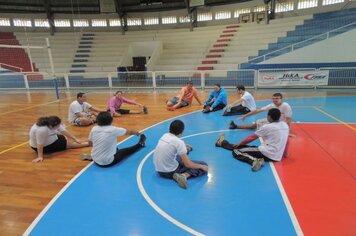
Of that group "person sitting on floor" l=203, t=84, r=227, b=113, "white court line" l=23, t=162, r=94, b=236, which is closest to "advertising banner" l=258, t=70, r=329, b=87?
"person sitting on floor" l=203, t=84, r=227, b=113

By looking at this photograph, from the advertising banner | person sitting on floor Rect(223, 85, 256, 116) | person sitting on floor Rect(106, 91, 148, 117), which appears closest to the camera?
person sitting on floor Rect(223, 85, 256, 116)

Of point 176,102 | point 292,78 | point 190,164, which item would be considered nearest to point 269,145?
point 190,164

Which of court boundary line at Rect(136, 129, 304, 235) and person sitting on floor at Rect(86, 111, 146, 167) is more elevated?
person sitting on floor at Rect(86, 111, 146, 167)

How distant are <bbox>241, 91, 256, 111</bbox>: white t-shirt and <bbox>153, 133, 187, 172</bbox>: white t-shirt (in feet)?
13.4

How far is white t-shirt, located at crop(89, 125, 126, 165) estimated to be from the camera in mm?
4000

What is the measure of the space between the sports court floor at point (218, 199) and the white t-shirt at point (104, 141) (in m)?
0.19

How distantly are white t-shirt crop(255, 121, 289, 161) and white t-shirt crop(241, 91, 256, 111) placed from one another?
121 inches

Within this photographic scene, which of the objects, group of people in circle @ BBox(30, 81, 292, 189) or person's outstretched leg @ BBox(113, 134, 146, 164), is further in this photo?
person's outstretched leg @ BBox(113, 134, 146, 164)

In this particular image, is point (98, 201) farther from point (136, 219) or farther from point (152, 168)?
point (152, 168)

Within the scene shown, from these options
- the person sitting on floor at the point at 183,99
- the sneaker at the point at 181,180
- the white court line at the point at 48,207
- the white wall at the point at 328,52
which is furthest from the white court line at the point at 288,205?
the white wall at the point at 328,52

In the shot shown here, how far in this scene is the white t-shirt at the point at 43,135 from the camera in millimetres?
4460

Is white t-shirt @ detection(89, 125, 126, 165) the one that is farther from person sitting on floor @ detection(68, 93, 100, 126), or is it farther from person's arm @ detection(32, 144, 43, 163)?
person sitting on floor @ detection(68, 93, 100, 126)

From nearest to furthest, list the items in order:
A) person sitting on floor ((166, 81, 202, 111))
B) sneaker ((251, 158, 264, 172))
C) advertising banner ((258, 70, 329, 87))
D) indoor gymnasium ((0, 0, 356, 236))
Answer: indoor gymnasium ((0, 0, 356, 236)) → sneaker ((251, 158, 264, 172)) → person sitting on floor ((166, 81, 202, 111)) → advertising banner ((258, 70, 329, 87))

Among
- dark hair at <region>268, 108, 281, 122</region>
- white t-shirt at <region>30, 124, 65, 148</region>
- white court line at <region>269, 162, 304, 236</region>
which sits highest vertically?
dark hair at <region>268, 108, 281, 122</region>
